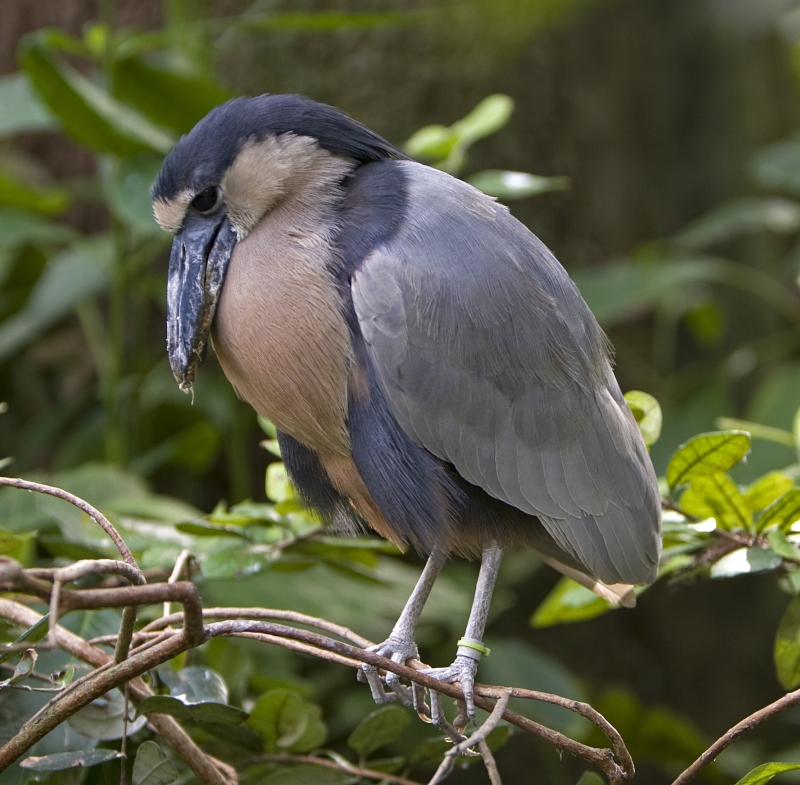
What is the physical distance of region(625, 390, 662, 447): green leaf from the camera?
1.25 meters

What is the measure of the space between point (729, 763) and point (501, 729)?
62.5 inches

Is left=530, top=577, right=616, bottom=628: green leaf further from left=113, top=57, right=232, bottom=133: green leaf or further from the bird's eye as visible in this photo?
left=113, top=57, right=232, bottom=133: green leaf

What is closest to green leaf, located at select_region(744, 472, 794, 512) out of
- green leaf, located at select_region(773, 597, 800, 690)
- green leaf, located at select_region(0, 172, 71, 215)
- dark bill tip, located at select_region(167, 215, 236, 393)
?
green leaf, located at select_region(773, 597, 800, 690)

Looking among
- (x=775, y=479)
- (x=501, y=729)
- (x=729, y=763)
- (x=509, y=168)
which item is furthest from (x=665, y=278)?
(x=501, y=729)

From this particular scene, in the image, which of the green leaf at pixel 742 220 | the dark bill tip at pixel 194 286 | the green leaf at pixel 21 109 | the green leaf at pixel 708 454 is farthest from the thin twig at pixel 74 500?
the green leaf at pixel 742 220

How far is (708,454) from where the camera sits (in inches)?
44.6

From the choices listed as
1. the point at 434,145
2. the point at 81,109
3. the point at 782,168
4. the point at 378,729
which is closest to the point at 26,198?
the point at 81,109

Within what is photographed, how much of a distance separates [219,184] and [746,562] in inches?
32.5

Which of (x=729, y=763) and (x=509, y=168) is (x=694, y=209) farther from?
(x=729, y=763)

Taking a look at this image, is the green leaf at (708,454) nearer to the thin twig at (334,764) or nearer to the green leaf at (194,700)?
the thin twig at (334,764)

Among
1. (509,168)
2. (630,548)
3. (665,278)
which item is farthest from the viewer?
(509,168)

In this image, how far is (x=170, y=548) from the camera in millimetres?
1239

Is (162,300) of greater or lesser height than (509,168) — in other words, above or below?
below

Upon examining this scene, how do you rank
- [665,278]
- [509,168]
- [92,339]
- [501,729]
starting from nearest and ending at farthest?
1. [501,729]
2. [665,278]
3. [92,339]
4. [509,168]
